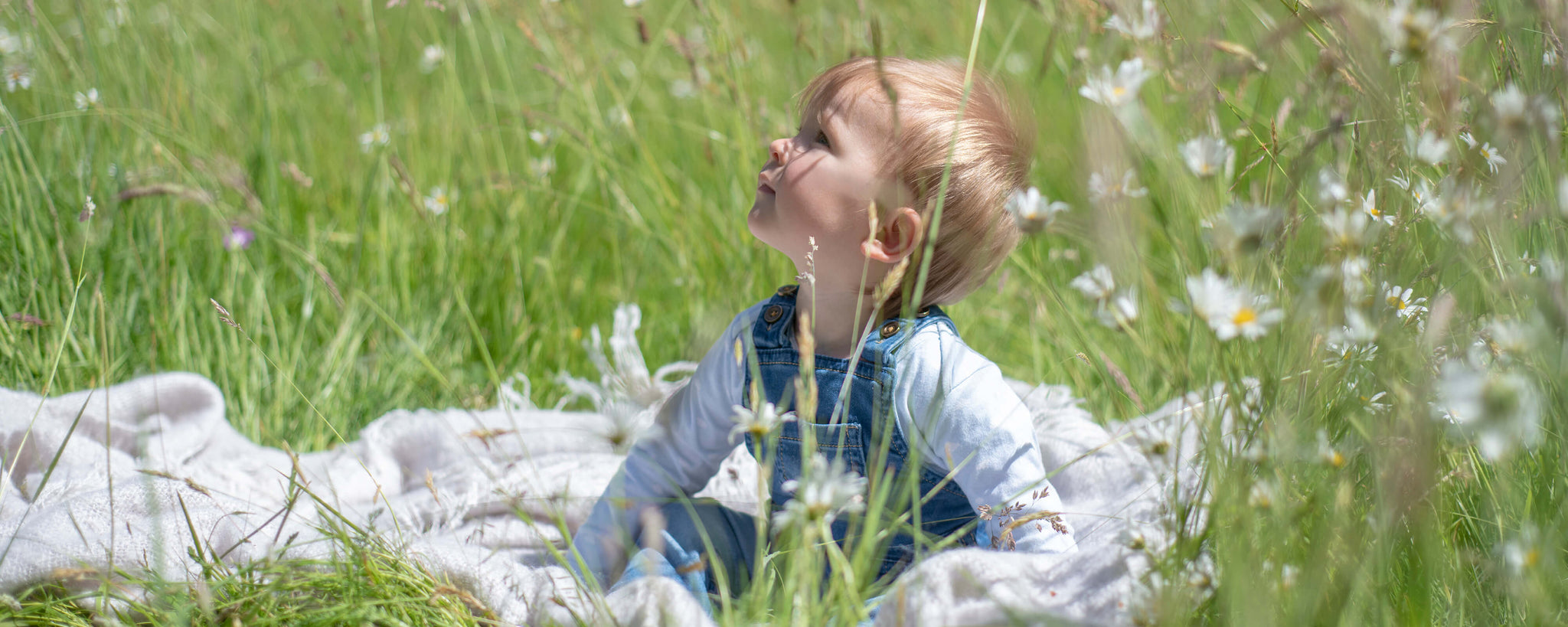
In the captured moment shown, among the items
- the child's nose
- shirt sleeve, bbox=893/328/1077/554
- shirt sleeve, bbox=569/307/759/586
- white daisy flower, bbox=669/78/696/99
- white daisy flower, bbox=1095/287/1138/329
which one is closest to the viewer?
white daisy flower, bbox=1095/287/1138/329

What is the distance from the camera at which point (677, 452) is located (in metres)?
1.57

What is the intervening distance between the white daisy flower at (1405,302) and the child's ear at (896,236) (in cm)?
53

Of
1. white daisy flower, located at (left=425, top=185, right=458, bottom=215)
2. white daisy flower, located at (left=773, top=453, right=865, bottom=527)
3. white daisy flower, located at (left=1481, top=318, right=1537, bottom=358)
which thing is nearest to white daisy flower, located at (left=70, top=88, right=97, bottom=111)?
white daisy flower, located at (left=425, top=185, right=458, bottom=215)

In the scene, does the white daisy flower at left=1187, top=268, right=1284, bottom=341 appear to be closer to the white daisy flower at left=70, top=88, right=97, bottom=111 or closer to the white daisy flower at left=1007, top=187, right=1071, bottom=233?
the white daisy flower at left=1007, top=187, right=1071, bottom=233

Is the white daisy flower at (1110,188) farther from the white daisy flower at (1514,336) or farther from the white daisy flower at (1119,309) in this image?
the white daisy flower at (1514,336)

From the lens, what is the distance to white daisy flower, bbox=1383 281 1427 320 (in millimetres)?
1023

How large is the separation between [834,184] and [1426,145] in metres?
0.65

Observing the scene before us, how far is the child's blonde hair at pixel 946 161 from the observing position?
133 cm

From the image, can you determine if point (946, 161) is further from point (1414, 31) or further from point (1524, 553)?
point (1524, 553)

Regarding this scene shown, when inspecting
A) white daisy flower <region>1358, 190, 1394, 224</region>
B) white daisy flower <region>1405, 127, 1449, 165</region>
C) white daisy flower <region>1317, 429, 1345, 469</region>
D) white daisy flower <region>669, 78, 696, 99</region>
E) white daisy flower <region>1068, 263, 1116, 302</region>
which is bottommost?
white daisy flower <region>1317, 429, 1345, 469</region>

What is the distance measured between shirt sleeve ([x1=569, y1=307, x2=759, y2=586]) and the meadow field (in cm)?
31

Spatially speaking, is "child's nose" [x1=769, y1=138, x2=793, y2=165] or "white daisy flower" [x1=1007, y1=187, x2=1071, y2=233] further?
"child's nose" [x1=769, y1=138, x2=793, y2=165]

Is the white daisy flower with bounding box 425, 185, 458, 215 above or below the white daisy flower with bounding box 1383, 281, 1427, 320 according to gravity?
above

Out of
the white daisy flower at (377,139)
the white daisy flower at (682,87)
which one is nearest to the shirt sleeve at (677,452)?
the white daisy flower at (377,139)
